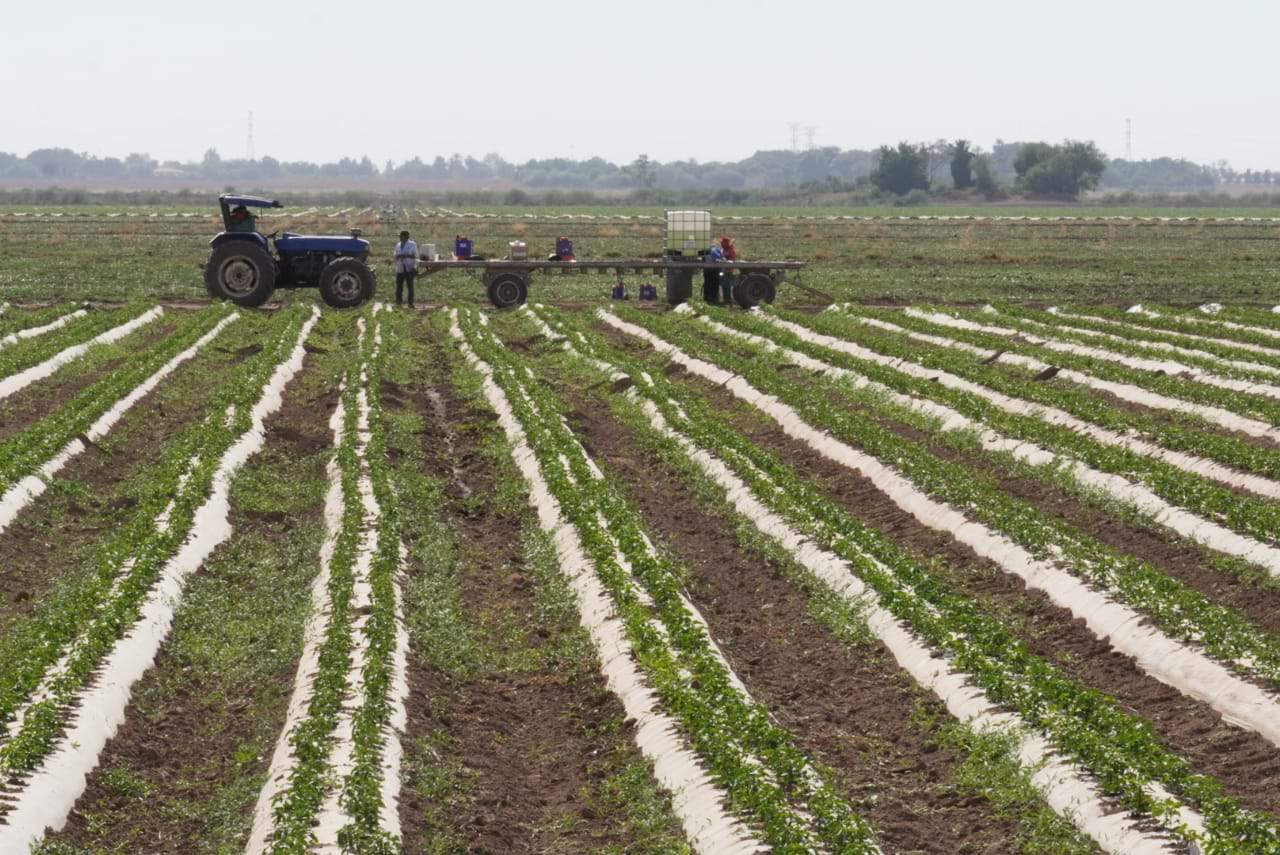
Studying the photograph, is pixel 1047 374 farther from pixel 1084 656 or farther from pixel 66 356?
pixel 66 356

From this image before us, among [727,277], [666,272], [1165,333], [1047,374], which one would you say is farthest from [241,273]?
[1165,333]

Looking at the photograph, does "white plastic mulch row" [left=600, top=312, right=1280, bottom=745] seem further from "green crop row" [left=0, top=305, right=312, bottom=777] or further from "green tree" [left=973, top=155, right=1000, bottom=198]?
"green tree" [left=973, top=155, right=1000, bottom=198]

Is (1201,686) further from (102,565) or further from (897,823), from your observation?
(102,565)

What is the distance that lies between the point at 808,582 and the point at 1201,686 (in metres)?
3.81

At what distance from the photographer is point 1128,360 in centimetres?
2664

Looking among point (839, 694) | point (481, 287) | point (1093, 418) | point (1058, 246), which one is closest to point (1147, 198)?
point (1058, 246)

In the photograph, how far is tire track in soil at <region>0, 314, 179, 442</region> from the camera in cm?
2053

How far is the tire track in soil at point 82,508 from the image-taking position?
13680 mm

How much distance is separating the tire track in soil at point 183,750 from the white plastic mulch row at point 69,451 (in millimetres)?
2740

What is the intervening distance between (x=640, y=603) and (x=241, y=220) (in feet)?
75.6

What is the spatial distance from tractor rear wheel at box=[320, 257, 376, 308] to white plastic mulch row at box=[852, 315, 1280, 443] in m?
11.6

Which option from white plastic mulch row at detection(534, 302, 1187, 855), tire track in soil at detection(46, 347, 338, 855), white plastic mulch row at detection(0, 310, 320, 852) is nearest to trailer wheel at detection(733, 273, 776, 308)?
white plastic mulch row at detection(534, 302, 1187, 855)

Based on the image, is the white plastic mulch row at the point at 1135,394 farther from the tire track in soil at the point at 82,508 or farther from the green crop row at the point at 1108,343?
the tire track in soil at the point at 82,508

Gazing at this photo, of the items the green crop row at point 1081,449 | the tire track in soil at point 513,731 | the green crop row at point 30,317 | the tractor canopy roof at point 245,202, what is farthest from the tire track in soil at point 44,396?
the green crop row at point 1081,449
